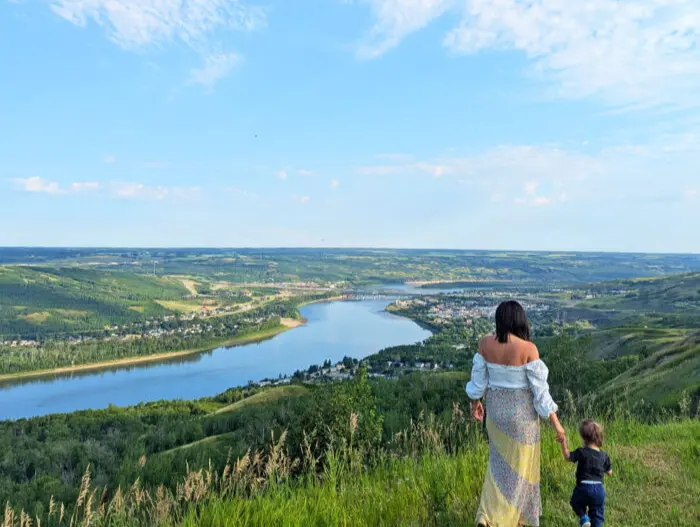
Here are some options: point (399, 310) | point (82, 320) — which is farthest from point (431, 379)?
point (82, 320)

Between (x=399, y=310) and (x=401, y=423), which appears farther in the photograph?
(x=399, y=310)

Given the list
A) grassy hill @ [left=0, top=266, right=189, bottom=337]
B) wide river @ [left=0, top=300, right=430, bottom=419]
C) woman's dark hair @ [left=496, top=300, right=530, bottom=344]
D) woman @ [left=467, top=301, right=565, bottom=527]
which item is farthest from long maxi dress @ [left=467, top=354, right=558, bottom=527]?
grassy hill @ [left=0, top=266, right=189, bottom=337]

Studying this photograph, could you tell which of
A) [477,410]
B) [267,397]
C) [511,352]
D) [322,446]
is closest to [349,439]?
[477,410]

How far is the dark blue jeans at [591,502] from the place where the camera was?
3.70 metres

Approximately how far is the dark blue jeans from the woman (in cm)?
29

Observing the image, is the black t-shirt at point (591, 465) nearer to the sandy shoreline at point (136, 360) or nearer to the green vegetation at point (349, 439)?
the green vegetation at point (349, 439)

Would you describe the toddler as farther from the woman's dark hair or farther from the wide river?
the wide river

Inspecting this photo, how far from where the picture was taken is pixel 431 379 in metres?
44.2

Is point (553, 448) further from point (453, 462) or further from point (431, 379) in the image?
point (431, 379)

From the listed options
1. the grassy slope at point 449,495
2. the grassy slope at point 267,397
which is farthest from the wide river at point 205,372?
the grassy slope at point 449,495

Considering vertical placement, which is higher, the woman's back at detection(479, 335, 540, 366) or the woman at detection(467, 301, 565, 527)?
the woman's back at detection(479, 335, 540, 366)

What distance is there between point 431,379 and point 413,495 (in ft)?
136

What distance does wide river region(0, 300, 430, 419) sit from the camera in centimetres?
6852

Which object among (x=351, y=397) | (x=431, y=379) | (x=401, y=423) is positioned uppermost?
(x=351, y=397)
